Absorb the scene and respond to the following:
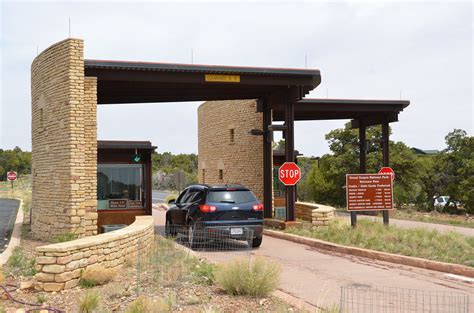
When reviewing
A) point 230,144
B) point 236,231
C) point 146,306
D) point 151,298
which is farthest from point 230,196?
point 230,144

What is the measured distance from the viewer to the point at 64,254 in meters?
8.21

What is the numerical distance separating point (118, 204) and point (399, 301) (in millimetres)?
11183

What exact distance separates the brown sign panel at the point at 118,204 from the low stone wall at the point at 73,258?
6742 mm

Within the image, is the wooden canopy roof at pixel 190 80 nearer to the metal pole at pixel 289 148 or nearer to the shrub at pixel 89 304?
the metal pole at pixel 289 148

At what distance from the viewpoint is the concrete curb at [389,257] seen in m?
10.1

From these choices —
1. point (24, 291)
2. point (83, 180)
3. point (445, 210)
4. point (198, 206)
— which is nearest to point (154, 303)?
point (24, 291)

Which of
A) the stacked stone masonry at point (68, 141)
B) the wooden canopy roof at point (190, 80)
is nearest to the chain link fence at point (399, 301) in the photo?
the stacked stone masonry at point (68, 141)

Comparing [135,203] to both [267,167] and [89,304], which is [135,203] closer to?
[267,167]

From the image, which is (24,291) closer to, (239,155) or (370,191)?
(370,191)

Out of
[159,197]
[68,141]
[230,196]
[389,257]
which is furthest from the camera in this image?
[159,197]

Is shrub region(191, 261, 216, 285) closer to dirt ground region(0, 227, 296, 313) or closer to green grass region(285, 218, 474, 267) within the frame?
dirt ground region(0, 227, 296, 313)

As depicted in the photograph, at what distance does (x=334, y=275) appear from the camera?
9.84m

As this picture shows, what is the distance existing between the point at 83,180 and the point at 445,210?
2850 cm

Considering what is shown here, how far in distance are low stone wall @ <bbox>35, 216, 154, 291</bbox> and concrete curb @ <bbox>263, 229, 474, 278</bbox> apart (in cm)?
556
